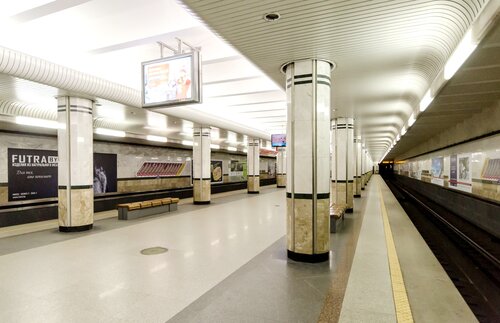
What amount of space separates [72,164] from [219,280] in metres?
5.99

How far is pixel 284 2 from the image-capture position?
337cm

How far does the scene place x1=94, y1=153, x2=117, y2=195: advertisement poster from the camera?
1481 centimetres

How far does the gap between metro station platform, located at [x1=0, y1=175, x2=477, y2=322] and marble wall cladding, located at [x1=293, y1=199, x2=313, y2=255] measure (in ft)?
1.05

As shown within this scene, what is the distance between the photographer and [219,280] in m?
4.37

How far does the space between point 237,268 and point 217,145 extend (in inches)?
690

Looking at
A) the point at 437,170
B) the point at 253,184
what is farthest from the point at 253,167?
the point at 437,170

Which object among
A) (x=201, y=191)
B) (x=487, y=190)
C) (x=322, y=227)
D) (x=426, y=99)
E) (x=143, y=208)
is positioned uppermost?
(x=426, y=99)

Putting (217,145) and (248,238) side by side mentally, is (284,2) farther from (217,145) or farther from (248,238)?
(217,145)

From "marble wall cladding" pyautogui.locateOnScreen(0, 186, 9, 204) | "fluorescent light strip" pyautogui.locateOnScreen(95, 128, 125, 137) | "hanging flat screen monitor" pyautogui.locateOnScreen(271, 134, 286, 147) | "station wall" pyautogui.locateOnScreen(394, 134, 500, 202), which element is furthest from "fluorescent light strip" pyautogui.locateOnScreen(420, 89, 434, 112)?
"marble wall cladding" pyautogui.locateOnScreen(0, 186, 9, 204)

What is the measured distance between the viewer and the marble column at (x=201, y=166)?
14.3 metres

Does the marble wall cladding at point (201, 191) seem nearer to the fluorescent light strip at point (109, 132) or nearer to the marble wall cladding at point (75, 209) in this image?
the fluorescent light strip at point (109, 132)

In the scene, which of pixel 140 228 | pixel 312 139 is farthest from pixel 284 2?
pixel 140 228

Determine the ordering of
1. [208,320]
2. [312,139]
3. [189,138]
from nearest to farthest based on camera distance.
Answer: [208,320], [312,139], [189,138]

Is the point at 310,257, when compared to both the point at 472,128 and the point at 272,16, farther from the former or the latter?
the point at 472,128
